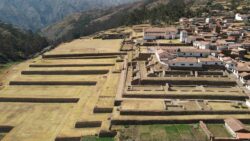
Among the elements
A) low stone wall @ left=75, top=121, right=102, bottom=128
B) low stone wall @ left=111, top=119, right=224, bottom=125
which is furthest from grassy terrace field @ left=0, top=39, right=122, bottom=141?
low stone wall @ left=111, top=119, right=224, bottom=125

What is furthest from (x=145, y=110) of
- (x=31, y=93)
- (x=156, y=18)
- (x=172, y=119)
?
(x=156, y=18)

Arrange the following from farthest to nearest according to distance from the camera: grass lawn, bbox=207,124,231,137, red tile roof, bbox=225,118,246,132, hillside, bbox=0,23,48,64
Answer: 1. hillside, bbox=0,23,48,64
2. grass lawn, bbox=207,124,231,137
3. red tile roof, bbox=225,118,246,132

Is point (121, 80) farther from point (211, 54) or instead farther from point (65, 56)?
point (65, 56)

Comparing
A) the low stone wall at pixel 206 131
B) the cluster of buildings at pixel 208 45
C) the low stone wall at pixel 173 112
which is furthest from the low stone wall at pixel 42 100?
the low stone wall at pixel 206 131

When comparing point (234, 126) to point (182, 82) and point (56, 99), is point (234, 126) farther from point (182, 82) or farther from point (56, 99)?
point (56, 99)

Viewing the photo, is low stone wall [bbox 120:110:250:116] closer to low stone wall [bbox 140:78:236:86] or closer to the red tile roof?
the red tile roof

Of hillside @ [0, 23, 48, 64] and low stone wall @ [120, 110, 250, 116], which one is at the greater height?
hillside @ [0, 23, 48, 64]
